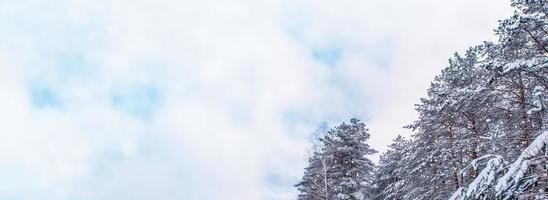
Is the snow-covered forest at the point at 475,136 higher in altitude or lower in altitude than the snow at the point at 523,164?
higher

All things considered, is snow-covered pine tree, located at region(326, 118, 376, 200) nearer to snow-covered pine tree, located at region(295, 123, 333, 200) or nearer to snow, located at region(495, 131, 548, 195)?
snow-covered pine tree, located at region(295, 123, 333, 200)

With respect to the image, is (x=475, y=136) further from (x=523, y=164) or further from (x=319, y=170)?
(x=523, y=164)

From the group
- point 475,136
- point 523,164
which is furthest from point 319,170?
point 523,164

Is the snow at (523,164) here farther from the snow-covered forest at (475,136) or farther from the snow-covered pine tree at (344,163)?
the snow-covered pine tree at (344,163)

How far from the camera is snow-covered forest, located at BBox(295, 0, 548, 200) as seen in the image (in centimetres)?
937

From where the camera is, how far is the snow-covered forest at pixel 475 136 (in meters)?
9.37

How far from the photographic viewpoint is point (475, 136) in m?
20.0

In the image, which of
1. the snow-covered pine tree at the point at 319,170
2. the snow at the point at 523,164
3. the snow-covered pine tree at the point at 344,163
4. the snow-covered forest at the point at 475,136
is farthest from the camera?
the snow-covered pine tree at the point at 319,170

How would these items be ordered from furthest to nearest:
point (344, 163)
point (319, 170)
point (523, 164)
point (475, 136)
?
point (344, 163)
point (319, 170)
point (475, 136)
point (523, 164)

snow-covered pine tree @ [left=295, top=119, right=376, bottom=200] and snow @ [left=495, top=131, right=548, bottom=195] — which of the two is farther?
snow-covered pine tree @ [left=295, top=119, right=376, bottom=200]

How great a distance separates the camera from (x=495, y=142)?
1551cm

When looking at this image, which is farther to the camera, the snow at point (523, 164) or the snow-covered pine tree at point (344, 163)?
the snow-covered pine tree at point (344, 163)

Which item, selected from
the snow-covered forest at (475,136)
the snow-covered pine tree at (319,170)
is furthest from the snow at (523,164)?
the snow-covered pine tree at (319,170)

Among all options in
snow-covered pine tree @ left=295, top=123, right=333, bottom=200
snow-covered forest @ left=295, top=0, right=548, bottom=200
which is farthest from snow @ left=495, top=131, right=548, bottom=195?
snow-covered pine tree @ left=295, top=123, right=333, bottom=200
